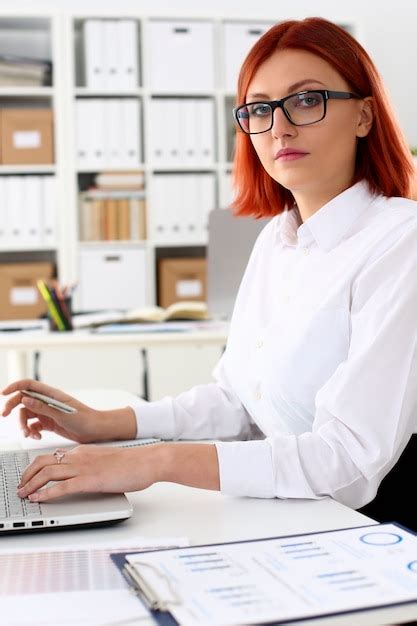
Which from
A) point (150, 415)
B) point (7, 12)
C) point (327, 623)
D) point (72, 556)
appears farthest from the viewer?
point (7, 12)

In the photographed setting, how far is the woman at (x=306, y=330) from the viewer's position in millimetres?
1048

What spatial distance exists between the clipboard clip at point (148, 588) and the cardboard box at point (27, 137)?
12.2ft

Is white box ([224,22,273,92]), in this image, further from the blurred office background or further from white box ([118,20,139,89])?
white box ([118,20,139,89])

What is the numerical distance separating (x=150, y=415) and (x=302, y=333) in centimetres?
31

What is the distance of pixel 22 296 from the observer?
428cm

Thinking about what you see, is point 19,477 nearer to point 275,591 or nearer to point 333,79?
point 275,591

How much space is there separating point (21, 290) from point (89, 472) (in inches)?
134

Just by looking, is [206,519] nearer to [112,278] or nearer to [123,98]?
[112,278]

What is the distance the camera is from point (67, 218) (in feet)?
14.2

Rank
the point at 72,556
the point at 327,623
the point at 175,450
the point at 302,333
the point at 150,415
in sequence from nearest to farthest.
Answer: the point at 327,623, the point at 72,556, the point at 175,450, the point at 302,333, the point at 150,415

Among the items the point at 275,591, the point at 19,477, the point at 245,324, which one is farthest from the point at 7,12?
the point at 275,591

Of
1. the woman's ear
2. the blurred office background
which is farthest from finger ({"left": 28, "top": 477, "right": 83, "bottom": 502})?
the blurred office background

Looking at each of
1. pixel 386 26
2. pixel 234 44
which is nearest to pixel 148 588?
pixel 234 44

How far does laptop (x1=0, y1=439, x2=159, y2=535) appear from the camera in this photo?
907 mm
